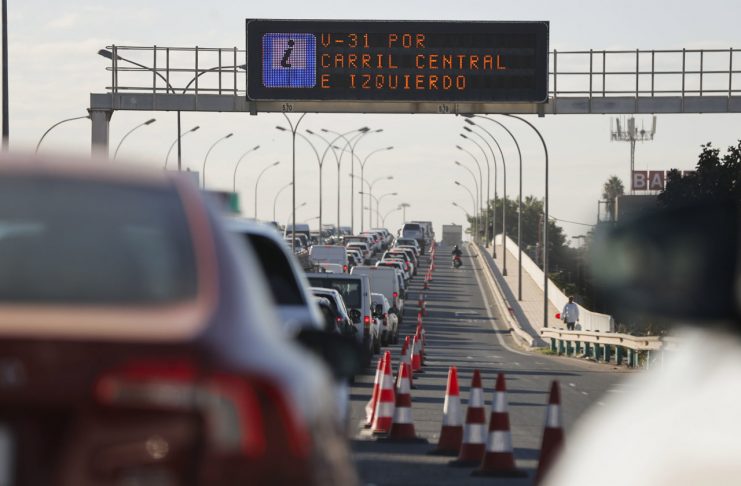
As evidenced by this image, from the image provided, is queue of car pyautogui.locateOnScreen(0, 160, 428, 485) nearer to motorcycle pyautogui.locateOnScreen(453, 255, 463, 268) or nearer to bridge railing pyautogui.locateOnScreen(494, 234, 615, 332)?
bridge railing pyautogui.locateOnScreen(494, 234, 615, 332)

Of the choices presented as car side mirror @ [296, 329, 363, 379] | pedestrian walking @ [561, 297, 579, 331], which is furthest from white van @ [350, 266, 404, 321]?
car side mirror @ [296, 329, 363, 379]

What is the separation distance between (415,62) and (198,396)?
124ft

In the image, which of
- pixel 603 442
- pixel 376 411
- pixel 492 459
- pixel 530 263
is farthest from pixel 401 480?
pixel 530 263

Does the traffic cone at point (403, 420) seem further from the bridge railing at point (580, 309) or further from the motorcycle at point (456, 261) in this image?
the motorcycle at point (456, 261)

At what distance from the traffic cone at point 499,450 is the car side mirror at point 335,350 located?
7530 millimetres

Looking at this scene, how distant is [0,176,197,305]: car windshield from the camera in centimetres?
430

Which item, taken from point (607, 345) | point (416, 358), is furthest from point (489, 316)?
point (416, 358)

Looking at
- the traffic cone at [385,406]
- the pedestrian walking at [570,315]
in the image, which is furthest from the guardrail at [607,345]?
the traffic cone at [385,406]

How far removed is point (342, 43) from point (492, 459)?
28295mm

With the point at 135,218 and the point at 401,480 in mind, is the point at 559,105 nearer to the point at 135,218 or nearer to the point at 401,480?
the point at 401,480

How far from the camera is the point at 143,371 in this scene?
3932mm

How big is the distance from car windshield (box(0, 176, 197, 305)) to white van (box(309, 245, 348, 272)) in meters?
70.9

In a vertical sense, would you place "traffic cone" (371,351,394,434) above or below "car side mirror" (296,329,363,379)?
below

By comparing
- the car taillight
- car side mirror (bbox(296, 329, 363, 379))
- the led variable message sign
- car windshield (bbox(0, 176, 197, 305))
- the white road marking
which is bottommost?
the white road marking
